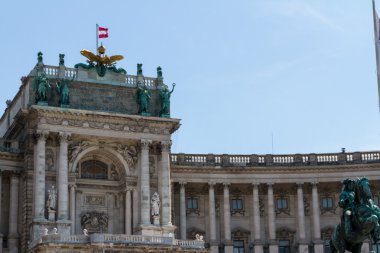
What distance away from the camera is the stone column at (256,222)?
229 feet

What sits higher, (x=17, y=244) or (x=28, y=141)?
(x=28, y=141)

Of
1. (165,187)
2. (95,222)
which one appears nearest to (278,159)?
(165,187)

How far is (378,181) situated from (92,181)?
940 inches

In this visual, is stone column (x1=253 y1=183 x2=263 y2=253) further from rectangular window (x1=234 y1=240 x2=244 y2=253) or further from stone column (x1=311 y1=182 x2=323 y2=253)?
stone column (x1=311 y1=182 x2=323 y2=253)

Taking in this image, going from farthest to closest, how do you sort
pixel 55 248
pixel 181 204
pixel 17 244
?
pixel 181 204, pixel 17 244, pixel 55 248

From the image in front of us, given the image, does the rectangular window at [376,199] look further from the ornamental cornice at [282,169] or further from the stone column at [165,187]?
the stone column at [165,187]

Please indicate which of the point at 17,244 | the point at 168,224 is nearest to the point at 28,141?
the point at 17,244

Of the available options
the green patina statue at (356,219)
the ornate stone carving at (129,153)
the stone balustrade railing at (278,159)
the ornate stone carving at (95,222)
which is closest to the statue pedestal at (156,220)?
the ornate stone carving at (95,222)

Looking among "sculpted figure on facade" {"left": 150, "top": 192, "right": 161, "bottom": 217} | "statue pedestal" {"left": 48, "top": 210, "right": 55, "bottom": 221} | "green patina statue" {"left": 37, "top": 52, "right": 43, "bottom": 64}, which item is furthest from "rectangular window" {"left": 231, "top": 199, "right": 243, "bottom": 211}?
"green patina statue" {"left": 37, "top": 52, "right": 43, "bottom": 64}

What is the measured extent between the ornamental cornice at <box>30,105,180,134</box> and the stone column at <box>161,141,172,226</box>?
1.52 metres

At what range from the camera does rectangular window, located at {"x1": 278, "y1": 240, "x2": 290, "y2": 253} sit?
235ft

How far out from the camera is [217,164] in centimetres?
7144

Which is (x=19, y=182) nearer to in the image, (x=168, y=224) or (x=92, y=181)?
(x=92, y=181)

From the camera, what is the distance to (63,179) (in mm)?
62844
